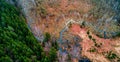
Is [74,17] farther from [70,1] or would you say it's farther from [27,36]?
[27,36]

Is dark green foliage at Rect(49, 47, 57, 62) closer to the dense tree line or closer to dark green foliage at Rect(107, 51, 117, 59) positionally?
the dense tree line

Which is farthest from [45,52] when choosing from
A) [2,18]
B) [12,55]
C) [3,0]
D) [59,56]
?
[3,0]

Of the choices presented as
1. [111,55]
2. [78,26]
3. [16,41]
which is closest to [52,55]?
[16,41]

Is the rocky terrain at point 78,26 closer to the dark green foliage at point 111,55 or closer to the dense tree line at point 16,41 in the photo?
the dark green foliage at point 111,55

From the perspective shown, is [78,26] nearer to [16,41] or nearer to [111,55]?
[111,55]

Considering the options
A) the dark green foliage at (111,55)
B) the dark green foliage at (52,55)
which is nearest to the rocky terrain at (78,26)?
the dark green foliage at (111,55)

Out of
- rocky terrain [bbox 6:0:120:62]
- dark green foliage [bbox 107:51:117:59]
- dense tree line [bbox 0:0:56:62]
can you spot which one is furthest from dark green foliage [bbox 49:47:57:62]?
dark green foliage [bbox 107:51:117:59]
